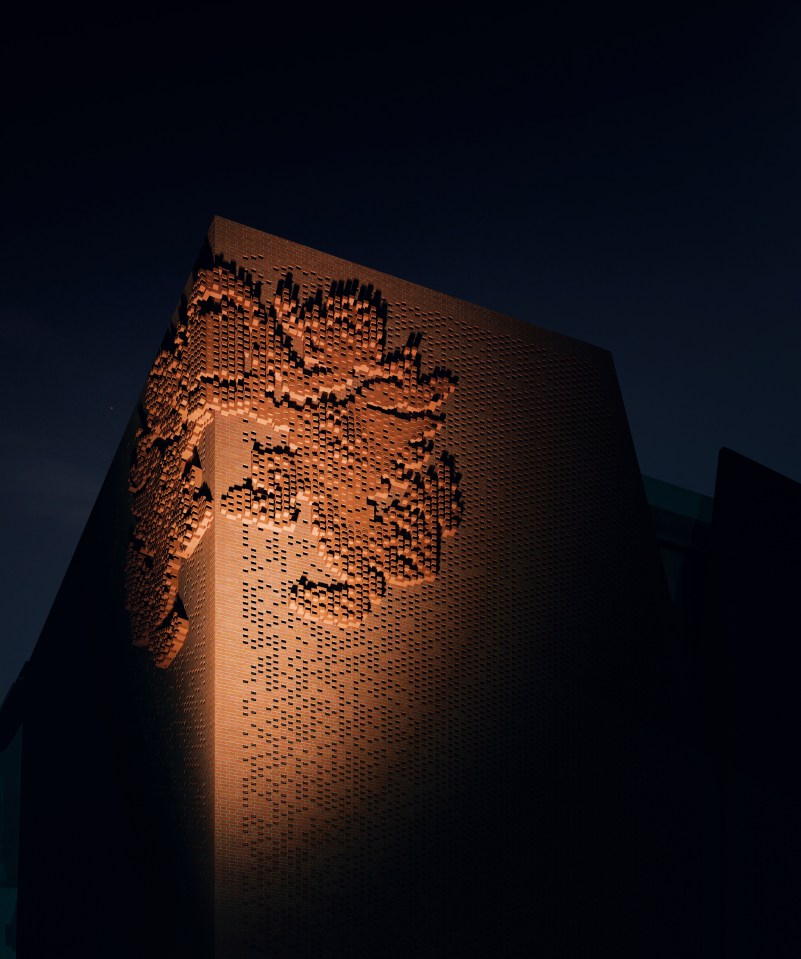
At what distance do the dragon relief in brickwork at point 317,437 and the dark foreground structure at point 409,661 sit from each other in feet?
0.07

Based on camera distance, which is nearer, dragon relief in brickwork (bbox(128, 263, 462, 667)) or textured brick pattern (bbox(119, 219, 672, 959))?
textured brick pattern (bbox(119, 219, 672, 959))

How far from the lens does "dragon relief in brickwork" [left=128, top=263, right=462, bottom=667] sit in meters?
7.15

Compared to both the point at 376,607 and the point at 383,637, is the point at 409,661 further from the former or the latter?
the point at 376,607

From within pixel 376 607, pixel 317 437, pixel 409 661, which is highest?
pixel 317 437

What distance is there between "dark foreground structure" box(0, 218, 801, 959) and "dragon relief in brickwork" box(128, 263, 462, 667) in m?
0.02

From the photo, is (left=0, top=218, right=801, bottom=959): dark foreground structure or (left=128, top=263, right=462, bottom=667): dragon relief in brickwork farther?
(left=128, top=263, right=462, bottom=667): dragon relief in brickwork

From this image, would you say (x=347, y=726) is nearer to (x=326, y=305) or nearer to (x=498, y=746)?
(x=498, y=746)

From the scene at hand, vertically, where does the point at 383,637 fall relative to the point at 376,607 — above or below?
below

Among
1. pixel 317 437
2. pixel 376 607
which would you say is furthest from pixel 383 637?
pixel 317 437

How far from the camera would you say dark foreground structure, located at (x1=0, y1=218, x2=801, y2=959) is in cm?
688

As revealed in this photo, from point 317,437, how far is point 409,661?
1771 millimetres

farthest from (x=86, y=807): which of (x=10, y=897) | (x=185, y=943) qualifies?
(x=10, y=897)

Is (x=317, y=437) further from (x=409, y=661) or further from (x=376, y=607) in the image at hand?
(x=409, y=661)

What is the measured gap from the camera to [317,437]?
7367 millimetres
